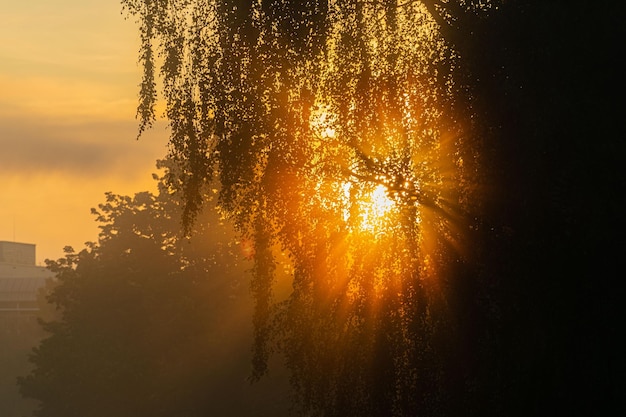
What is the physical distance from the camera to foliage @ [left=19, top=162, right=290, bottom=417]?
4275 cm

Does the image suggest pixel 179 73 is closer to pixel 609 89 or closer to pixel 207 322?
pixel 609 89

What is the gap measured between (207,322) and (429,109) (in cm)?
3433

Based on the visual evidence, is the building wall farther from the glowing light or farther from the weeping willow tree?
the glowing light

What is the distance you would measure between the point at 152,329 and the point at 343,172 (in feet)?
118

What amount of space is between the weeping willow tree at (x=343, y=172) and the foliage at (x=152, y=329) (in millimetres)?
29921

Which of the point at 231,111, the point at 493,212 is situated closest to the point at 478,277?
the point at 493,212

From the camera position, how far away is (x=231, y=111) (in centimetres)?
1098

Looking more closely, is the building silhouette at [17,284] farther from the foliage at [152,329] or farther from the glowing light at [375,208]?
the glowing light at [375,208]

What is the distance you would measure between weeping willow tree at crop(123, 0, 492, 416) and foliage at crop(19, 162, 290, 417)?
2992cm

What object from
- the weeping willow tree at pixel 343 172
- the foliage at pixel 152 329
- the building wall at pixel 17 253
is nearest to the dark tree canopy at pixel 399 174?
the weeping willow tree at pixel 343 172

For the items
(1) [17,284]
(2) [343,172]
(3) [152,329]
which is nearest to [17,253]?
(1) [17,284]

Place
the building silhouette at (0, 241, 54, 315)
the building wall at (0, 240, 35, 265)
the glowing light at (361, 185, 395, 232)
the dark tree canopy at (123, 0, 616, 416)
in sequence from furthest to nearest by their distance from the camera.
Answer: the building wall at (0, 240, 35, 265)
the building silhouette at (0, 241, 54, 315)
the glowing light at (361, 185, 395, 232)
the dark tree canopy at (123, 0, 616, 416)

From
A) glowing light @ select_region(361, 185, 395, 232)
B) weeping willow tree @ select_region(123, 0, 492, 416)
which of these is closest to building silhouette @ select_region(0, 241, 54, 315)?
weeping willow tree @ select_region(123, 0, 492, 416)

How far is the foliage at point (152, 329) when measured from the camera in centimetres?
4275
